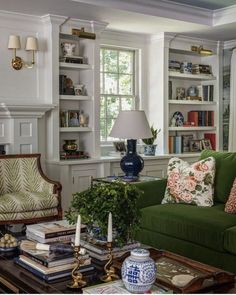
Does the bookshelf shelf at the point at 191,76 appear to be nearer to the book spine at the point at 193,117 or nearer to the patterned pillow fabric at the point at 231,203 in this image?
the book spine at the point at 193,117

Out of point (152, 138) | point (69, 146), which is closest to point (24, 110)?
point (69, 146)

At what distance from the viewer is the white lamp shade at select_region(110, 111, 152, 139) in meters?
4.38

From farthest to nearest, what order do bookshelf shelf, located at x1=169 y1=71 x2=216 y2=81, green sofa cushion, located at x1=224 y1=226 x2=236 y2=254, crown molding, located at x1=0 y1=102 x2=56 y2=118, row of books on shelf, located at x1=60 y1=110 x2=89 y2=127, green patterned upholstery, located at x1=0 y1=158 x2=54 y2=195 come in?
bookshelf shelf, located at x1=169 y1=71 x2=216 y2=81 → row of books on shelf, located at x1=60 y1=110 x2=89 y2=127 → crown molding, located at x1=0 y1=102 x2=56 y2=118 → green patterned upholstery, located at x1=0 y1=158 x2=54 y2=195 → green sofa cushion, located at x1=224 y1=226 x2=236 y2=254

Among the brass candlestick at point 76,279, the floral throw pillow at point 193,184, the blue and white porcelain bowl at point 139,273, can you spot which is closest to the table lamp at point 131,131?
the floral throw pillow at point 193,184

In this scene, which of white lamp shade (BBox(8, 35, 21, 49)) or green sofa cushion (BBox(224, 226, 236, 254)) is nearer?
→ green sofa cushion (BBox(224, 226, 236, 254))

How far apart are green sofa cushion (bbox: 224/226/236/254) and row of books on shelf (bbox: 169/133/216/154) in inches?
130

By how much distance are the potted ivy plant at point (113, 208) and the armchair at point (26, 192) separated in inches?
69.0

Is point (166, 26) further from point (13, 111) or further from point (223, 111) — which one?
point (13, 111)

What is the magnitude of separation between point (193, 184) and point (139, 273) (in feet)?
6.33

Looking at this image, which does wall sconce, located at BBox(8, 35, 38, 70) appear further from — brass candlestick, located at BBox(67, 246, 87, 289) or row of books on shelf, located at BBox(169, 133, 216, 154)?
brass candlestick, located at BBox(67, 246, 87, 289)

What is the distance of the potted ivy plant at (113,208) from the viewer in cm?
228

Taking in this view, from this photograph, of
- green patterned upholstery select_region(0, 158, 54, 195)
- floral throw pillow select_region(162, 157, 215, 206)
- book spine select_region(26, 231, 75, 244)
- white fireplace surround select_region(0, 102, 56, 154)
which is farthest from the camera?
white fireplace surround select_region(0, 102, 56, 154)

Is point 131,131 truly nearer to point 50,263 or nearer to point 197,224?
point 197,224

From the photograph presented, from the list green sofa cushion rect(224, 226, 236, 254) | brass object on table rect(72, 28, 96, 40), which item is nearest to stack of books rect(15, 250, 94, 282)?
green sofa cushion rect(224, 226, 236, 254)
